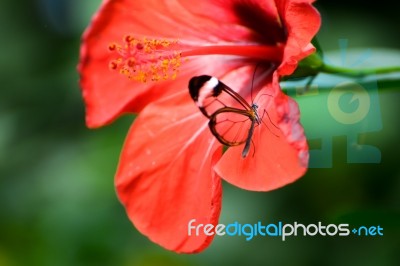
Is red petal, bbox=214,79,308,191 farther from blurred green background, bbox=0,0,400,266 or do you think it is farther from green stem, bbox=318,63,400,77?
blurred green background, bbox=0,0,400,266

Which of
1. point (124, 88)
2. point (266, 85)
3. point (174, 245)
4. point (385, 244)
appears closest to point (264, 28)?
point (266, 85)

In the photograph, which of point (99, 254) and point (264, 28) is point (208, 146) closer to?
Result: point (264, 28)

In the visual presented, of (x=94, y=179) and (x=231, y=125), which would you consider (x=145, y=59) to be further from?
(x=94, y=179)

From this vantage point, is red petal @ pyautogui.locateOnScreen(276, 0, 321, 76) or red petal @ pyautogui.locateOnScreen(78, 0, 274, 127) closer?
red petal @ pyautogui.locateOnScreen(276, 0, 321, 76)

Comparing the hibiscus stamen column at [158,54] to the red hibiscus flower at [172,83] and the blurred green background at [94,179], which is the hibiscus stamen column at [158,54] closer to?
the red hibiscus flower at [172,83]

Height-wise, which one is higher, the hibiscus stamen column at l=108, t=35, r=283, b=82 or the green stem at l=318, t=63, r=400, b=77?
the hibiscus stamen column at l=108, t=35, r=283, b=82

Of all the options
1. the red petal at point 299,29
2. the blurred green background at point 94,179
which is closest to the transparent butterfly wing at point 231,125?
the red petal at point 299,29

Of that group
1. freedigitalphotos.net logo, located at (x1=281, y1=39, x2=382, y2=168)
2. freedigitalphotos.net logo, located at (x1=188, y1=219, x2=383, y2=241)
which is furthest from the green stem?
freedigitalphotos.net logo, located at (x1=188, y1=219, x2=383, y2=241)
